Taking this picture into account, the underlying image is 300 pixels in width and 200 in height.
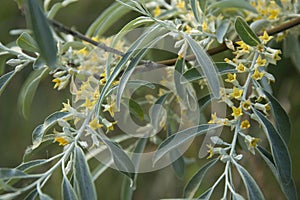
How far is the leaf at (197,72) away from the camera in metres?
0.58

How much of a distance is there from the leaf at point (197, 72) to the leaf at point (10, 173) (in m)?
0.20

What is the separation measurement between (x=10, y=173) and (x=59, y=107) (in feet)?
2.78

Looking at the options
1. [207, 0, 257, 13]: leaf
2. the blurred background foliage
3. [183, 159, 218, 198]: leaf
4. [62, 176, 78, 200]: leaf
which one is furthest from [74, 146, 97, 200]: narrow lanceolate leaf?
the blurred background foliage

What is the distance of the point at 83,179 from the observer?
1.65ft

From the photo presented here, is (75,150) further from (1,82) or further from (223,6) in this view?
(223,6)

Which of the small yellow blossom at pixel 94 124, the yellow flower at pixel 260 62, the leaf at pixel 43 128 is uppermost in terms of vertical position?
the leaf at pixel 43 128

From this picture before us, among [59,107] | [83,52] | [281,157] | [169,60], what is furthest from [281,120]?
[59,107]

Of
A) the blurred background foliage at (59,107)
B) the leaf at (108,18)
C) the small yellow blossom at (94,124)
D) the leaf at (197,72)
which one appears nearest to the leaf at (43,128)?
the small yellow blossom at (94,124)

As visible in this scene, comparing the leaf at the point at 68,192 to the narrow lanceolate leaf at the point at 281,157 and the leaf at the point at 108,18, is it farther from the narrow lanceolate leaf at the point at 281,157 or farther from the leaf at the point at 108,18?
the leaf at the point at 108,18

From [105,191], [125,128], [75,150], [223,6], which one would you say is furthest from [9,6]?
[75,150]

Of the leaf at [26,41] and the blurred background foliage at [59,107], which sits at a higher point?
the leaf at [26,41]

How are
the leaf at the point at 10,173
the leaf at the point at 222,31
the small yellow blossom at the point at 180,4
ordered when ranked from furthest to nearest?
the small yellow blossom at the point at 180,4 → the leaf at the point at 222,31 → the leaf at the point at 10,173

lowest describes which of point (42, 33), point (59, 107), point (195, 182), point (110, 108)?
point (59, 107)

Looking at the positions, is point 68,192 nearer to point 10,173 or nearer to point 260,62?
point 10,173
